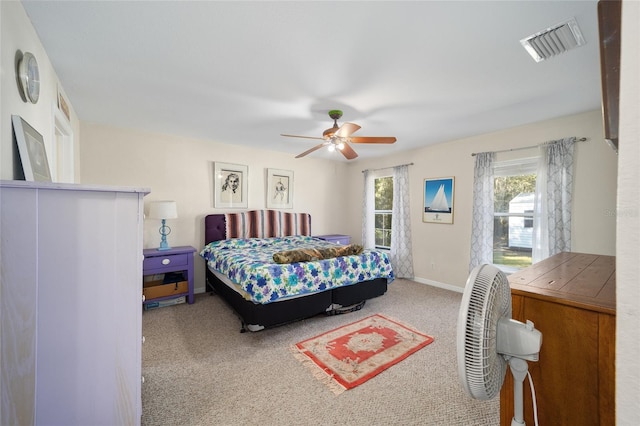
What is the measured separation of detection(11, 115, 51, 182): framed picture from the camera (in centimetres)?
133

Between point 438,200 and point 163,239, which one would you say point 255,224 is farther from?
point 438,200

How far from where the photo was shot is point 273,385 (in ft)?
6.08

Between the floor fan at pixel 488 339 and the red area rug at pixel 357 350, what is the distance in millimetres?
1296

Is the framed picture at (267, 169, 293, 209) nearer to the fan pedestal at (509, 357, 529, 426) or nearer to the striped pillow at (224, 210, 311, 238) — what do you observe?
the striped pillow at (224, 210, 311, 238)

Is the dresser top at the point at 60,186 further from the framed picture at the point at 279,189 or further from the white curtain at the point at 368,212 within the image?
the white curtain at the point at 368,212

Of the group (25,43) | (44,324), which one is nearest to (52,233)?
(44,324)

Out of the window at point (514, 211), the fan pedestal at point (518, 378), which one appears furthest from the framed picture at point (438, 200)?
the fan pedestal at point (518, 378)

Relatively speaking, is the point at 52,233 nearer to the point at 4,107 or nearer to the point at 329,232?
the point at 4,107

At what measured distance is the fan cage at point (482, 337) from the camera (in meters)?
0.75

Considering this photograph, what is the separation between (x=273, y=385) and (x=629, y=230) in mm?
2096

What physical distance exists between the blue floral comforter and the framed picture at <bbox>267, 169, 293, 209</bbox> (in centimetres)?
112

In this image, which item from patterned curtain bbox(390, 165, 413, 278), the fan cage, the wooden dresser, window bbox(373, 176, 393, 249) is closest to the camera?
the fan cage

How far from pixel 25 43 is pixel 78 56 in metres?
0.43

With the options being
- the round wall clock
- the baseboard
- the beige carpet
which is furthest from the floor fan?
the baseboard
